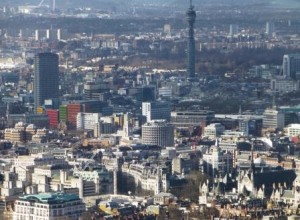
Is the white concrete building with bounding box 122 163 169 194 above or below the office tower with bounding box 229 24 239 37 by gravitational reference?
above

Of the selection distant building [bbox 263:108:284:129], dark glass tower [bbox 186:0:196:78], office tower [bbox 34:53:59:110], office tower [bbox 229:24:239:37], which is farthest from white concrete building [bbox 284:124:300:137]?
office tower [bbox 229:24:239:37]

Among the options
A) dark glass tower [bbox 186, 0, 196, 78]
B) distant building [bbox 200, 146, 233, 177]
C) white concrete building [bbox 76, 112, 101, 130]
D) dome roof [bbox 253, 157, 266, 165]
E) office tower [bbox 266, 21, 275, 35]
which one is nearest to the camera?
distant building [bbox 200, 146, 233, 177]

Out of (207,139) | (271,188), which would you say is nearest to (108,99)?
(207,139)

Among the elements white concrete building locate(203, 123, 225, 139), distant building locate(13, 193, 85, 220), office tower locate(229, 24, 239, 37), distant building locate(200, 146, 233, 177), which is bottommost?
office tower locate(229, 24, 239, 37)

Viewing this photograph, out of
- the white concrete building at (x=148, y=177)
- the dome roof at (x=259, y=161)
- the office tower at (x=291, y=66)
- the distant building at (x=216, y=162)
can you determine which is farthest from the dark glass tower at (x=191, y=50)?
the white concrete building at (x=148, y=177)

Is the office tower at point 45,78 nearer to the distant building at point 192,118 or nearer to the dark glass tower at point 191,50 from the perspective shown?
the distant building at point 192,118

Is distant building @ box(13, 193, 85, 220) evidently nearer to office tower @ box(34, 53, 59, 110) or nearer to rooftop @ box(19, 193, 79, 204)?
rooftop @ box(19, 193, 79, 204)
